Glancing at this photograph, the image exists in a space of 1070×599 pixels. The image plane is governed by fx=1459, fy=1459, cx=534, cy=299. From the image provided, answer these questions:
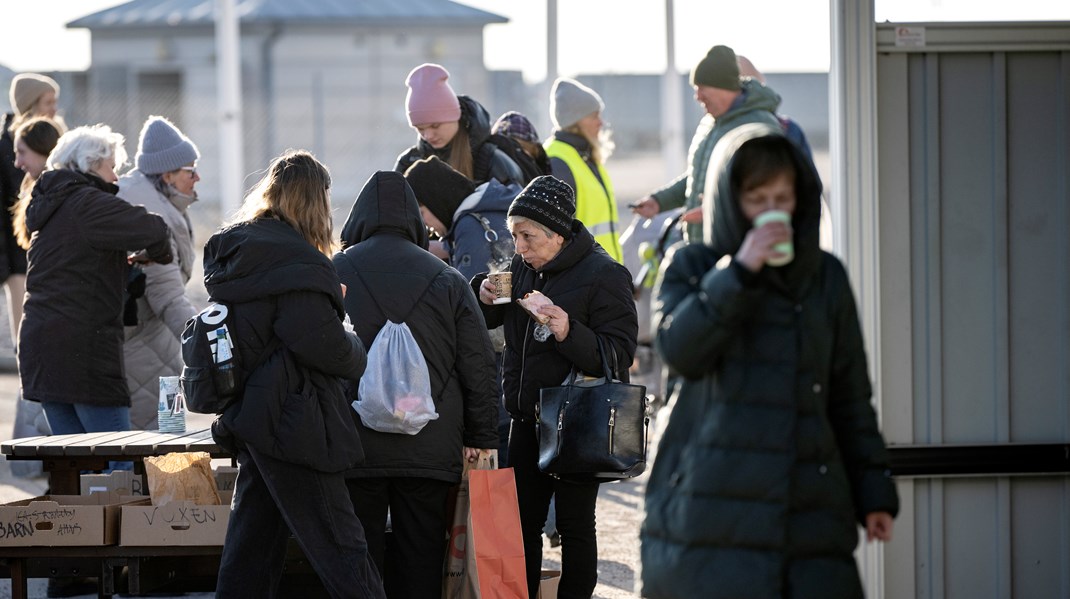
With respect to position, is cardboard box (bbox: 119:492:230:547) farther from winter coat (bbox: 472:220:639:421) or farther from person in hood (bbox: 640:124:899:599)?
person in hood (bbox: 640:124:899:599)

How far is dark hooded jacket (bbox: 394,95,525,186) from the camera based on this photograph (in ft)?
24.2

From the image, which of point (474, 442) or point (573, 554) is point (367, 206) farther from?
point (573, 554)

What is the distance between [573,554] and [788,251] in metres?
2.39

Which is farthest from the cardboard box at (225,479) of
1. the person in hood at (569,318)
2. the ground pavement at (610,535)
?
the person in hood at (569,318)

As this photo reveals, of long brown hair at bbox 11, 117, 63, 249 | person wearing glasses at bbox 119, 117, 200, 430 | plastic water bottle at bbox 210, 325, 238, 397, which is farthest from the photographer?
long brown hair at bbox 11, 117, 63, 249

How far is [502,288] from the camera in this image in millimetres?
5629

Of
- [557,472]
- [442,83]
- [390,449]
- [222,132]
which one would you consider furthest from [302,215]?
[222,132]

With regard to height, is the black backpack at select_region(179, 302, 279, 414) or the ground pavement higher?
the black backpack at select_region(179, 302, 279, 414)

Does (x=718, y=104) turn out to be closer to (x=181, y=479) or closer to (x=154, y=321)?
(x=181, y=479)

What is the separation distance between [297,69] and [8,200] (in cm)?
1637

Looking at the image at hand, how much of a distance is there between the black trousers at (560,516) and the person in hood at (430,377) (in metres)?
0.26

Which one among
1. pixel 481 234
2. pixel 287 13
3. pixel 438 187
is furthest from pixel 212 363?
pixel 287 13

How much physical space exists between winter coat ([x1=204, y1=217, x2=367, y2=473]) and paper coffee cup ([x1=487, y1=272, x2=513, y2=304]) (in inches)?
34.1

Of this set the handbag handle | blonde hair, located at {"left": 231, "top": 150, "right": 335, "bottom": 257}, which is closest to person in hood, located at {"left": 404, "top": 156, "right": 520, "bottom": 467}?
the handbag handle
